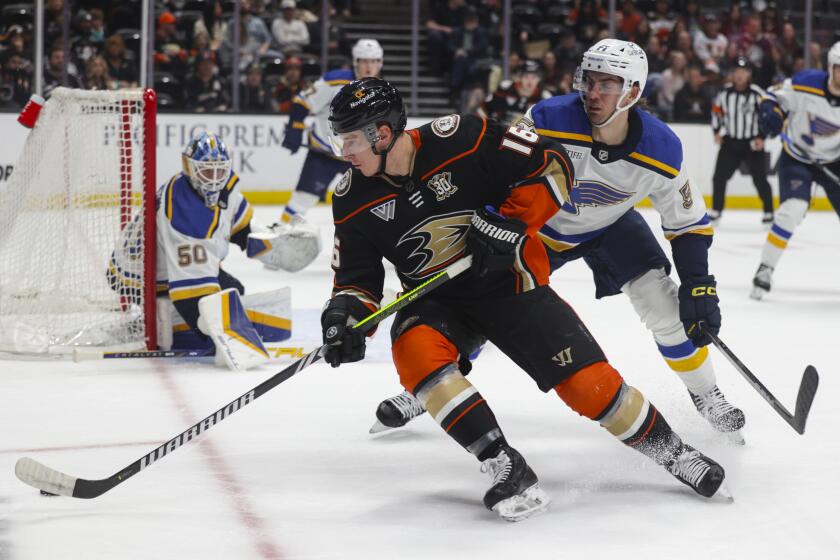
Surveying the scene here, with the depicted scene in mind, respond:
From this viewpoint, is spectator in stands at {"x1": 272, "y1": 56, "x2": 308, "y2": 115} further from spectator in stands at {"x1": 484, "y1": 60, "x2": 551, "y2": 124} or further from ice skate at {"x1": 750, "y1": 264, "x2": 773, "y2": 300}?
ice skate at {"x1": 750, "y1": 264, "x2": 773, "y2": 300}

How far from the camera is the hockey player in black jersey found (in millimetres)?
2494

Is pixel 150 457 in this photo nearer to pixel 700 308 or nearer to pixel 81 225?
pixel 700 308

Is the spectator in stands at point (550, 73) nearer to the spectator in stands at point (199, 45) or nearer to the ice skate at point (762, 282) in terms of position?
the spectator in stands at point (199, 45)

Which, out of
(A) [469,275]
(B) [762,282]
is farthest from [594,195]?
(B) [762,282]

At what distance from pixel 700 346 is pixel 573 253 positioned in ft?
1.44

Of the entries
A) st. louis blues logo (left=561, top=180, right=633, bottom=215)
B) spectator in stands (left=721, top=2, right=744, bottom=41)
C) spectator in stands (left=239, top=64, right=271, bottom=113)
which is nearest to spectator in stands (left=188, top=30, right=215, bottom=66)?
spectator in stands (left=239, top=64, right=271, bottom=113)

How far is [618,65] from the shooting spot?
2855 mm

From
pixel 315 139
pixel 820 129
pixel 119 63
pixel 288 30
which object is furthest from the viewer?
pixel 288 30

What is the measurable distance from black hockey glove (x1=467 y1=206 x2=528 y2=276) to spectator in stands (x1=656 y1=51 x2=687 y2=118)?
26.0ft

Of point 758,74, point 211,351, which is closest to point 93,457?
point 211,351

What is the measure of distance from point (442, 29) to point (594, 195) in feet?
25.5

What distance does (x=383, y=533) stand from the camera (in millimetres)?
2424

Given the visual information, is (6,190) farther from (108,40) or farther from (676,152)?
(108,40)

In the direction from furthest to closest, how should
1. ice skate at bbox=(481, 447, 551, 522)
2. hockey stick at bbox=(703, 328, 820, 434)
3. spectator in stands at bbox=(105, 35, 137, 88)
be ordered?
spectator in stands at bbox=(105, 35, 137, 88), hockey stick at bbox=(703, 328, 820, 434), ice skate at bbox=(481, 447, 551, 522)
